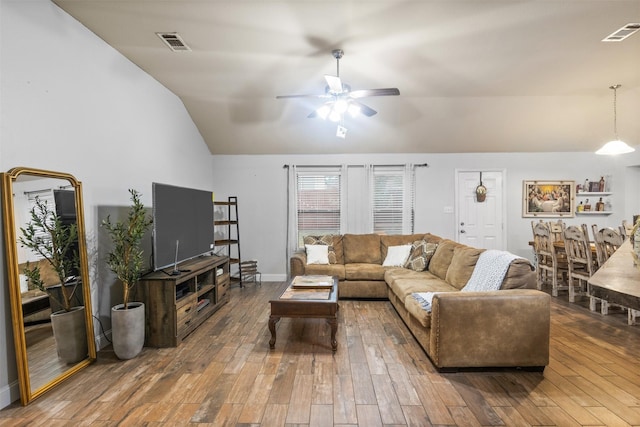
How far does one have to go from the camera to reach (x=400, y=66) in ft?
11.9

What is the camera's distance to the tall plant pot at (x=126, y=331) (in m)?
2.80

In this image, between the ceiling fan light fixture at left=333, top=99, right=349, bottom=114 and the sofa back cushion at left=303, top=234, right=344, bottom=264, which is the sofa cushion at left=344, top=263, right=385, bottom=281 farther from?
the ceiling fan light fixture at left=333, top=99, right=349, bottom=114

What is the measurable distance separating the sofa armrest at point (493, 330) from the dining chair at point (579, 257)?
2.24m

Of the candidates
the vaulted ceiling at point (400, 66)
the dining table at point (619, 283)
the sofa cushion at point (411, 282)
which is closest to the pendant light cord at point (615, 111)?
the vaulted ceiling at point (400, 66)

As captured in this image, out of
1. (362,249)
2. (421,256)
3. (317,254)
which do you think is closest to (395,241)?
(362,249)

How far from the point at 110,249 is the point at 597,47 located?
5404mm

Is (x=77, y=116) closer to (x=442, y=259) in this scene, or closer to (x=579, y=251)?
(x=442, y=259)

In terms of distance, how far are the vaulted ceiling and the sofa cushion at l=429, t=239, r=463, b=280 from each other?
6.89 ft

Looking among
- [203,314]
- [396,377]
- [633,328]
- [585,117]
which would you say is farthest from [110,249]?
[585,117]

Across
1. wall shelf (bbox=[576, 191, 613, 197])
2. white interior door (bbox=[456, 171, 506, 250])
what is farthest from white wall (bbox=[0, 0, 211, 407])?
wall shelf (bbox=[576, 191, 613, 197])

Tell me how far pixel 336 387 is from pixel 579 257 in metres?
4.01

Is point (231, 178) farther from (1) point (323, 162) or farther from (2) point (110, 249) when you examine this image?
(2) point (110, 249)

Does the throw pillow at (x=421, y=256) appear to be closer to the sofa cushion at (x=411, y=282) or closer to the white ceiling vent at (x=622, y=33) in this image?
the sofa cushion at (x=411, y=282)

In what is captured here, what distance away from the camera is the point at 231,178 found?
6.04m
